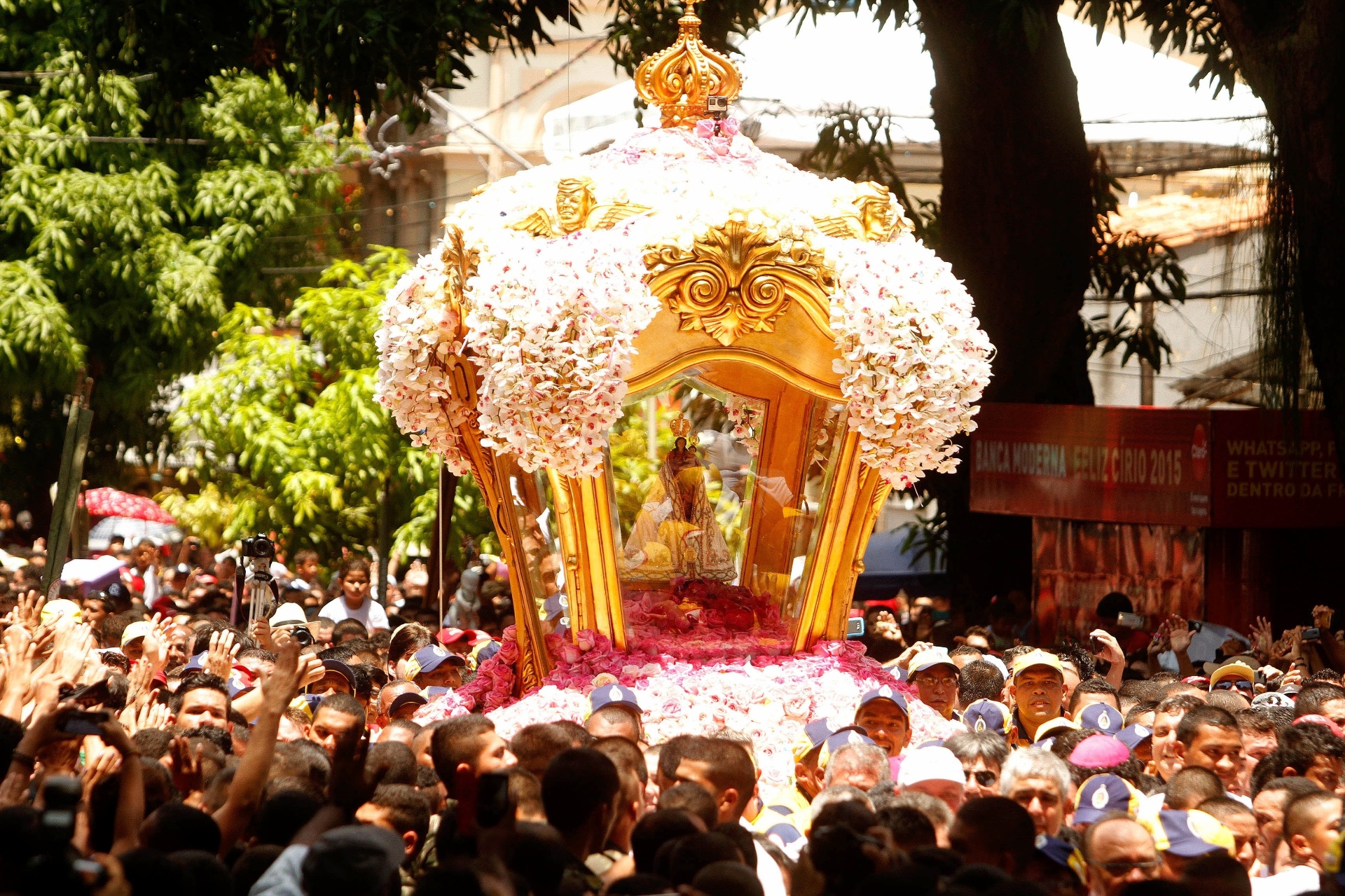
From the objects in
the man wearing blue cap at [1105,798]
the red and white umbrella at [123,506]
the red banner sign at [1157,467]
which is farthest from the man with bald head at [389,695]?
the red and white umbrella at [123,506]

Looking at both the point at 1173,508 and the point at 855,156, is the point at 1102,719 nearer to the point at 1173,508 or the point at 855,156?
the point at 1173,508

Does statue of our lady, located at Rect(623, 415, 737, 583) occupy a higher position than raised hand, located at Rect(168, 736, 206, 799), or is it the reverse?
statue of our lady, located at Rect(623, 415, 737, 583)

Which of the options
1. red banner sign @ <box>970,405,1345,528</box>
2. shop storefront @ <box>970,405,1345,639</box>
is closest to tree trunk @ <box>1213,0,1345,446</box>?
shop storefront @ <box>970,405,1345,639</box>

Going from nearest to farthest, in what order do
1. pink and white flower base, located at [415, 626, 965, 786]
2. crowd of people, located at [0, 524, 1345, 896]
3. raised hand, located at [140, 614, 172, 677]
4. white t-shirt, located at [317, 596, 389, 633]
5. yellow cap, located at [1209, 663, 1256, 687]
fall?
crowd of people, located at [0, 524, 1345, 896] → pink and white flower base, located at [415, 626, 965, 786] → raised hand, located at [140, 614, 172, 677] → yellow cap, located at [1209, 663, 1256, 687] → white t-shirt, located at [317, 596, 389, 633]

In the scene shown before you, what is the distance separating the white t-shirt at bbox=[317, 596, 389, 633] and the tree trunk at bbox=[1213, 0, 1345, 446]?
6.64 metres

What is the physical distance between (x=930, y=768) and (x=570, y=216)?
3408 millimetres

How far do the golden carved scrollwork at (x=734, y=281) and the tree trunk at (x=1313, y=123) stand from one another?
402 cm

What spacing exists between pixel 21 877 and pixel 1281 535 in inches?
422

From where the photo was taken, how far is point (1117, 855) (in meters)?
5.01

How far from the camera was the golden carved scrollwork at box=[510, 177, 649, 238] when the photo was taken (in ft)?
27.9

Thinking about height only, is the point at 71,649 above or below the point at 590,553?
below

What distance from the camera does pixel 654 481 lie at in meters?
9.40

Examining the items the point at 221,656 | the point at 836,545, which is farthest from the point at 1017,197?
the point at 221,656

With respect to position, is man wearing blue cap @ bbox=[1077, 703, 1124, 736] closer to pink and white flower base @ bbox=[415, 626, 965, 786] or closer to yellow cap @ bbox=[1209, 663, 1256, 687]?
pink and white flower base @ bbox=[415, 626, 965, 786]
